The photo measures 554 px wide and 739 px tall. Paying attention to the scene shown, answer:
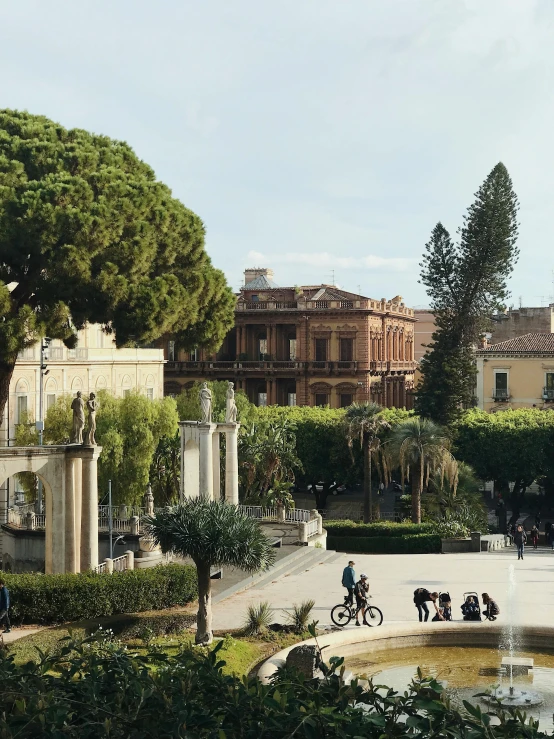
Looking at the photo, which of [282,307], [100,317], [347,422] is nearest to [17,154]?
[100,317]

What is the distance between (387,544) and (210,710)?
33.8 meters

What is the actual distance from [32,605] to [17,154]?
1040 centimetres

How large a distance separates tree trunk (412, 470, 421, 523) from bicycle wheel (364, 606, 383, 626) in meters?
19.0

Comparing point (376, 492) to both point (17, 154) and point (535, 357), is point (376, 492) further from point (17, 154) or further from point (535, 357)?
point (17, 154)

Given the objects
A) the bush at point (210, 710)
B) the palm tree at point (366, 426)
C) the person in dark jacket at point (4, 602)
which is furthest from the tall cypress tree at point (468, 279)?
the bush at point (210, 710)

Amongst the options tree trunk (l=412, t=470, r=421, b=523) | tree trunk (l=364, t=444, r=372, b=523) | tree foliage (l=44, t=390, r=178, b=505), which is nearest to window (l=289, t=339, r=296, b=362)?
tree trunk (l=364, t=444, r=372, b=523)

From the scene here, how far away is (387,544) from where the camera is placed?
4184cm

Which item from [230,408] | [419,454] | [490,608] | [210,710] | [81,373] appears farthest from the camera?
[81,373]

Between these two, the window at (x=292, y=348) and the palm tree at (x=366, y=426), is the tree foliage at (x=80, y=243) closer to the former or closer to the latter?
the palm tree at (x=366, y=426)

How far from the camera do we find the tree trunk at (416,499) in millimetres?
44312

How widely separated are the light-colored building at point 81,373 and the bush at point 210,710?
31332mm

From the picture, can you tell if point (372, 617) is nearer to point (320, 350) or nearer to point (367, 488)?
point (367, 488)

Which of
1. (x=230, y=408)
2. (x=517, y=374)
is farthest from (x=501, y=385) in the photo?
(x=230, y=408)

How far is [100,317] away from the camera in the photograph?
26.6m
